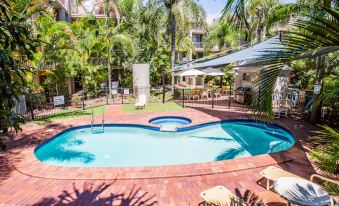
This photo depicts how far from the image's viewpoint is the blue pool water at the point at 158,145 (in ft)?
27.8

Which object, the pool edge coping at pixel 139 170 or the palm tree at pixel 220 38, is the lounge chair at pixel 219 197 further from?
the palm tree at pixel 220 38

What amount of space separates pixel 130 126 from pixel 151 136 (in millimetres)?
1278

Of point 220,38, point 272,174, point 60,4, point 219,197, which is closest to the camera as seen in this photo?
point 219,197

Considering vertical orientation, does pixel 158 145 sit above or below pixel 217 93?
below

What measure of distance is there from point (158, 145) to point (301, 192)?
6.46 m

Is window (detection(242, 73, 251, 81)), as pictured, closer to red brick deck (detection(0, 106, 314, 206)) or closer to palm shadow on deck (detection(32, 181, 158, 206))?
red brick deck (detection(0, 106, 314, 206))

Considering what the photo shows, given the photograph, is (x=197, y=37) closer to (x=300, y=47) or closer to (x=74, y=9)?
(x=74, y=9)

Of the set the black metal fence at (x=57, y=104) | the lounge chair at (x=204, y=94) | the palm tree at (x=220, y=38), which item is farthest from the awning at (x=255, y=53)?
the palm tree at (x=220, y=38)

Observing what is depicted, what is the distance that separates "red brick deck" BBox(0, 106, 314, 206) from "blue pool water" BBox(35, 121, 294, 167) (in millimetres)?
1993

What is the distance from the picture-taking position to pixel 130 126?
11.0m

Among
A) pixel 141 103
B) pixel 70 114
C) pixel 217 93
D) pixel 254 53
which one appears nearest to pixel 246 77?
pixel 217 93

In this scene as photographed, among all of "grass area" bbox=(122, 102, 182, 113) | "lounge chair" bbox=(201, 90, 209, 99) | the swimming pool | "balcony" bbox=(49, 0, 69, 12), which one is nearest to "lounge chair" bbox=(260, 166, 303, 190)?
the swimming pool

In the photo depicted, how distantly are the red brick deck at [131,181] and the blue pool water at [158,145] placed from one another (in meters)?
1.99

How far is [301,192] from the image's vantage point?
3.88 meters
